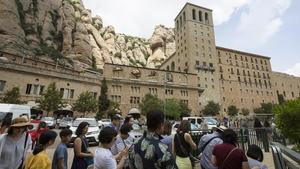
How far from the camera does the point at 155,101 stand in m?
46.8

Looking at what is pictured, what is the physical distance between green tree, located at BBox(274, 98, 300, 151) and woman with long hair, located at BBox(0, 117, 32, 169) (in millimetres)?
8667

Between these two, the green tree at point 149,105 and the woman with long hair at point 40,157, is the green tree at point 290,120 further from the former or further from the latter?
the green tree at point 149,105

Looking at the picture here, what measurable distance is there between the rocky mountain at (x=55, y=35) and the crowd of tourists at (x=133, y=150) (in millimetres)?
48881

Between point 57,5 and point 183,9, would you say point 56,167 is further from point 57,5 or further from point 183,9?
point 183,9

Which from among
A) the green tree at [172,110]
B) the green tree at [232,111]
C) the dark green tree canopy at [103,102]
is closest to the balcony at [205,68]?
the green tree at [232,111]

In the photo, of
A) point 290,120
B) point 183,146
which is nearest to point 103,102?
point 290,120

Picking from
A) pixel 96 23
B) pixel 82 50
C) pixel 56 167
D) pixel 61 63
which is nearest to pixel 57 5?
pixel 82 50

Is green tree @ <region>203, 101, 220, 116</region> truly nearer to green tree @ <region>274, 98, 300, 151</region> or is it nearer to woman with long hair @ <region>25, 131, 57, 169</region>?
green tree @ <region>274, 98, 300, 151</region>

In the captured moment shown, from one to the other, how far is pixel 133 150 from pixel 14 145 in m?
2.78

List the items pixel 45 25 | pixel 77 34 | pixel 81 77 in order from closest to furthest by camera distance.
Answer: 1. pixel 81 77
2. pixel 45 25
3. pixel 77 34

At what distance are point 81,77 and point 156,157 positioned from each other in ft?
139

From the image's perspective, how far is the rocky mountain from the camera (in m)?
44.0

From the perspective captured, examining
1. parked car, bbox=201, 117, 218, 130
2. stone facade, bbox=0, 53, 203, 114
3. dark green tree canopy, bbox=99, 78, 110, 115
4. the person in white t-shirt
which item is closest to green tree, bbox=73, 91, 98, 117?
stone facade, bbox=0, 53, 203, 114

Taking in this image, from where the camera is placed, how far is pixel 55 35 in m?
58.6
